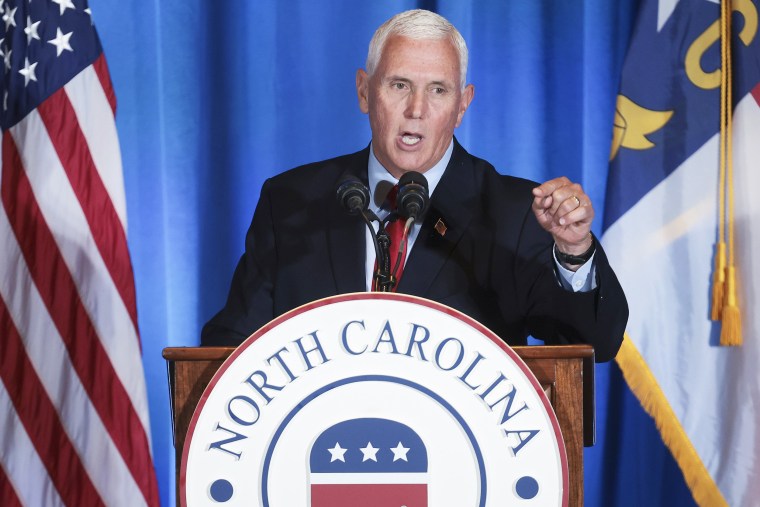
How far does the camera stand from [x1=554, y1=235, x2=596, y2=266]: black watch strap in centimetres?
160

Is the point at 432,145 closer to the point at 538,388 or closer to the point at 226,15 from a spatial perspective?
the point at 538,388

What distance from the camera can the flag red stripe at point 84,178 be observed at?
9.39 feet

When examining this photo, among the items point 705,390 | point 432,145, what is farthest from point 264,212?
point 705,390

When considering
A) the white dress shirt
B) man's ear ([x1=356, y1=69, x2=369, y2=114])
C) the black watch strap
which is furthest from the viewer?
man's ear ([x1=356, y1=69, x2=369, y2=114])

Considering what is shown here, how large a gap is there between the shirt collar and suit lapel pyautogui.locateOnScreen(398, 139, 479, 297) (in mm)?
17

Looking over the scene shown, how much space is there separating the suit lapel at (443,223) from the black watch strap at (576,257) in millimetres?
295

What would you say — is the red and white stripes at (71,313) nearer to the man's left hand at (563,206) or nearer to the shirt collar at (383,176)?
the shirt collar at (383,176)

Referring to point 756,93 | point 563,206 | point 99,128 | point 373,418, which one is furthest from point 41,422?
point 756,93

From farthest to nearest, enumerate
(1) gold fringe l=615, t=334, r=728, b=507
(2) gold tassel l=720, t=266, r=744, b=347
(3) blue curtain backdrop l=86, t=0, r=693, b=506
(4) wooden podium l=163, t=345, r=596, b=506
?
(3) blue curtain backdrop l=86, t=0, r=693, b=506, (1) gold fringe l=615, t=334, r=728, b=507, (2) gold tassel l=720, t=266, r=744, b=347, (4) wooden podium l=163, t=345, r=596, b=506

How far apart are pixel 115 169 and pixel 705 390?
198 centimetres

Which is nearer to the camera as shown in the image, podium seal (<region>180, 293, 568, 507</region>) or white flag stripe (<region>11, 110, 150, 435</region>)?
podium seal (<region>180, 293, 568, 507</region>)

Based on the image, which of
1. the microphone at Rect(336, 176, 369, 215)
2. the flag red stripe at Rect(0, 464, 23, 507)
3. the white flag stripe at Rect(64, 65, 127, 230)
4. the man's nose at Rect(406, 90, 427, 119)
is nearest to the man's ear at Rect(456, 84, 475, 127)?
the man's nose at Rect(406, 90, 427, 119)

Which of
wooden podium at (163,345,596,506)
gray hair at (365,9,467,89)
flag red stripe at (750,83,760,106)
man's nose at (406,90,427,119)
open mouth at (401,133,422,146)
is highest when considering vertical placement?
flag red stripe at (750,83,760,106)

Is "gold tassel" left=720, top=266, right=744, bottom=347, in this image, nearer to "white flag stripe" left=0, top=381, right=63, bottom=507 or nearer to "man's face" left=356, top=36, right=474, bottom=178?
"man's face" left=356, top=36, right=474, bottom=178
